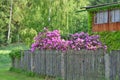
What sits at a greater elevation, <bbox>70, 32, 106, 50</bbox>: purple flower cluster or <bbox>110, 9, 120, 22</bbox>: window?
<bbox>110, 9, 120, 22</bbox>: window

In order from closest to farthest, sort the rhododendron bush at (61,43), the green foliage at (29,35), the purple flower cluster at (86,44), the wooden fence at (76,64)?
the wooden fence at (76,64), the rhododendron bush at (61,43), the purple flower cluster at (86,44), the green foliage at (29,35)

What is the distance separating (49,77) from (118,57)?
21.4 feet

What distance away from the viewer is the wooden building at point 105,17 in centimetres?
3066

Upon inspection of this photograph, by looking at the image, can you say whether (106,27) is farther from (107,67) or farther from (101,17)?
(107,67)

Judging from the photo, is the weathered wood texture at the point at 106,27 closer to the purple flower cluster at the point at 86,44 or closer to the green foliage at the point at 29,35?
the purple flower cluster at the point at 86,44

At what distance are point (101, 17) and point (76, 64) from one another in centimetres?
1513

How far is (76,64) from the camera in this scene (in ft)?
59.2

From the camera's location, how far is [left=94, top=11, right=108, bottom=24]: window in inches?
1261

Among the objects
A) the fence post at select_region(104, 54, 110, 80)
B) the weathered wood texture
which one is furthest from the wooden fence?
the weathered wood texture

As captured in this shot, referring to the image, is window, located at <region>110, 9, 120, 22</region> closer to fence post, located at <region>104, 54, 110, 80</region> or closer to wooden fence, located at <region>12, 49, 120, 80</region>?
wooden fence, located at <region>12, 49, 120, 80</region>

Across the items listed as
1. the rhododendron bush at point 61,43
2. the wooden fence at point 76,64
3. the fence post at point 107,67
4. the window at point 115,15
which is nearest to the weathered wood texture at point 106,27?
the window at point 115,15

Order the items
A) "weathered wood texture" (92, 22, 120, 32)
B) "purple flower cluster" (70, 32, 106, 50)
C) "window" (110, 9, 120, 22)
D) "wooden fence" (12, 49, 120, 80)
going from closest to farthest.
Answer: "wooden fence" (12, 49, 120, 80)
"purple flower cluster" (70, 32, 106, 50)
"window" (110, 9, 120, 22)
"weathered wood texture" (92, 22, 120, 32)

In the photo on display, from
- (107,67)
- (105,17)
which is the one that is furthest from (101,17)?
(107,67)

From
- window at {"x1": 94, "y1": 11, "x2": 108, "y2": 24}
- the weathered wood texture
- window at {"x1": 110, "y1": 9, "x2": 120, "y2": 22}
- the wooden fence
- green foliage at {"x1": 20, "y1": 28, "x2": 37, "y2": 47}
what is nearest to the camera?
the wooden fence
